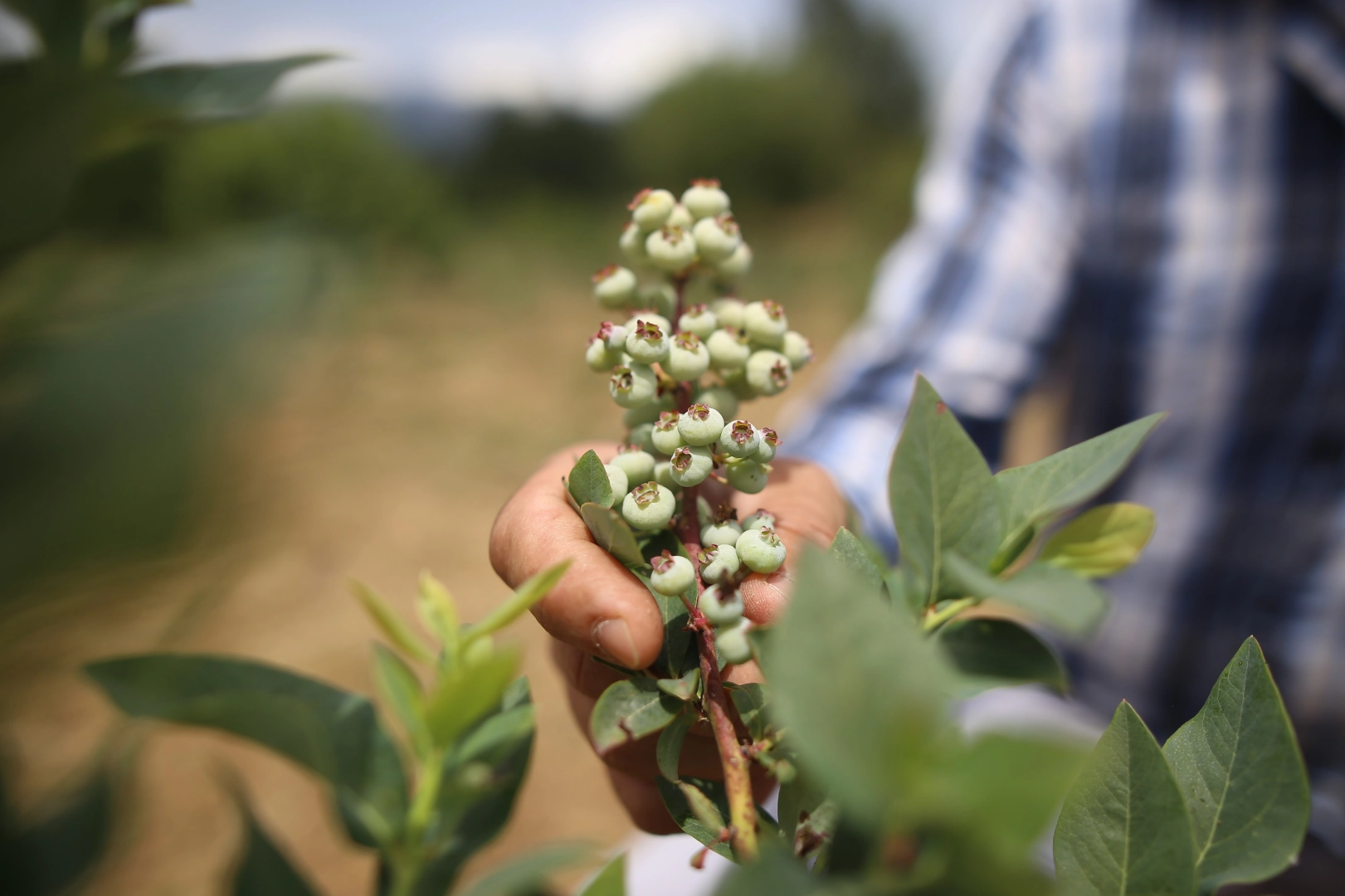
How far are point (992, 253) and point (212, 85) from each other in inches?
55.5

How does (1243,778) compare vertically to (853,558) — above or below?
below

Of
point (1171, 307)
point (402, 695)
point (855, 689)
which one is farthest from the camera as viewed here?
point (1171, 307)

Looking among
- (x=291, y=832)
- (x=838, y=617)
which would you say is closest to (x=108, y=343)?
(x=838, y=617)

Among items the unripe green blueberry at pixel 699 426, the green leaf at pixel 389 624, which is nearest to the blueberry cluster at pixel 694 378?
the unripe green blueberry at pixel 699 426

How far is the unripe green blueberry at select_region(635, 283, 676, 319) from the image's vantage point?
0.46 meters

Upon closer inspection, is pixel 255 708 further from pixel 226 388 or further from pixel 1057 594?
pixel 1057 594

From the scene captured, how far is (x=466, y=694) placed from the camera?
0.27m

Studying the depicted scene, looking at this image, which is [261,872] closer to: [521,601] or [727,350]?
[521,601]

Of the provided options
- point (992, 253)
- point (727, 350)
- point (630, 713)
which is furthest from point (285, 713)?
point (992, 253)

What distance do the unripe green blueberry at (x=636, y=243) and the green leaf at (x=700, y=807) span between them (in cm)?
26

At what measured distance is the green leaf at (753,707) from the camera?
35cm

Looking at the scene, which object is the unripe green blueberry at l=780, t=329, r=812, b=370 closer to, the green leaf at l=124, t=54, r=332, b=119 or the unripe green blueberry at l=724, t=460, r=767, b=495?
the unripe green blueberry at l=724, t=460, r=767, b=495

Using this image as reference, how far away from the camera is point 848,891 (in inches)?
7.4

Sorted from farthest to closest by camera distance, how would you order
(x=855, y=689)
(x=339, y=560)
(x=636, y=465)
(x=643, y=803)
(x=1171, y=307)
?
(x=339, y=560) < (x=1171, y=307) < (x=643, y=803) < (x=636, y=465) < (x=855, y=689)
